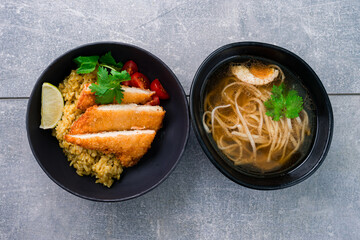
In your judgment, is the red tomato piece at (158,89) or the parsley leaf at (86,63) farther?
the red tomato piece at (158,89)

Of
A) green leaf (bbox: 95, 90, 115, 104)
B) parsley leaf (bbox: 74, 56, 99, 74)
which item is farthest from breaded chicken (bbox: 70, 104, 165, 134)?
parsley leaf (bbox: 74, 56, 99, 74)

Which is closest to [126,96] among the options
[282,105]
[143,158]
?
[143,158]

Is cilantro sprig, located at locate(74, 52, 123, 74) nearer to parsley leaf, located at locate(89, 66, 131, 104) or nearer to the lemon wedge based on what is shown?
parsley leaf, located at locate(89, 66, 131, 104)

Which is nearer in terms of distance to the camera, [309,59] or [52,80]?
[52,80]

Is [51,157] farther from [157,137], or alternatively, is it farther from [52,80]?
[157,137]

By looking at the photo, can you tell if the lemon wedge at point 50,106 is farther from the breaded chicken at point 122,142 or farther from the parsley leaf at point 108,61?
Result: the parsley leaf at point 108,61

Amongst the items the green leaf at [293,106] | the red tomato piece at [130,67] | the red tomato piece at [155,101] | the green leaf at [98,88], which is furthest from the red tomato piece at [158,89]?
the green leaf at [293,106]

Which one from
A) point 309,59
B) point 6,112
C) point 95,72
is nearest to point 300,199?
point 309,59
